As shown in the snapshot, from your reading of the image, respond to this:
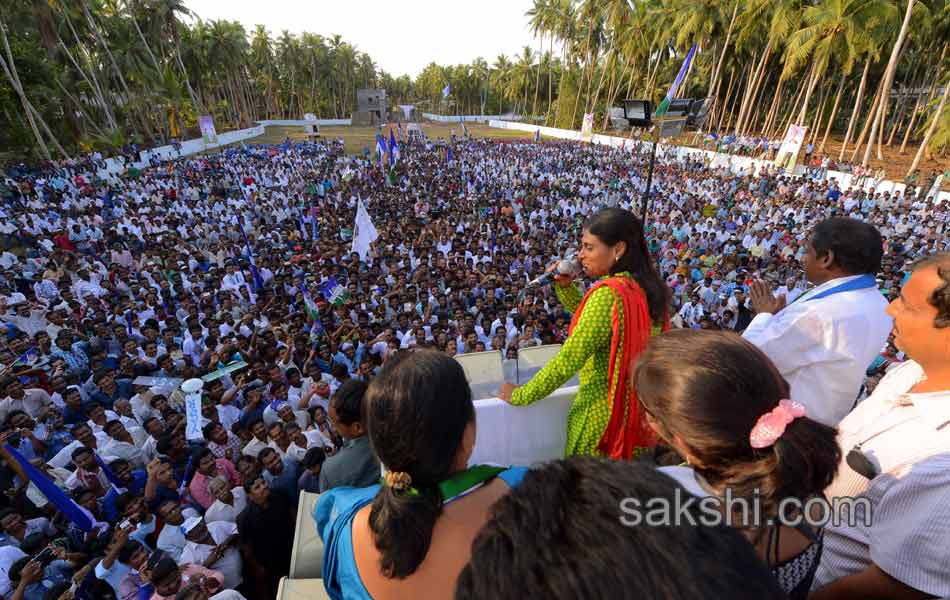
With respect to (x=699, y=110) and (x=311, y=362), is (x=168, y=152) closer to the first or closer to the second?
(x=311, y=362)

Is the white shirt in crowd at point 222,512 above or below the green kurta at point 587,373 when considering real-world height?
below

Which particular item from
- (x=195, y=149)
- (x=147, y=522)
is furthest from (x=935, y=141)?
(x=195, y=149)

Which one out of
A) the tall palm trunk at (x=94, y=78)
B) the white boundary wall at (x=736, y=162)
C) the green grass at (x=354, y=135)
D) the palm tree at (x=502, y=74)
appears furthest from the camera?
the palm tree at (x=502, y=74)

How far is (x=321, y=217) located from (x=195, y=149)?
22.5 m

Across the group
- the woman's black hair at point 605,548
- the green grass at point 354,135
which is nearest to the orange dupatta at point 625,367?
the woman's black hair at point 605,548

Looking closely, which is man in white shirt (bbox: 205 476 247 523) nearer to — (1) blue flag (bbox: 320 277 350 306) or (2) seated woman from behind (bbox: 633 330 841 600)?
(2) seated woman from behind (bbox: 633 330 841 600)

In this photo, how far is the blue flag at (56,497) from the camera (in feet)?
9.61

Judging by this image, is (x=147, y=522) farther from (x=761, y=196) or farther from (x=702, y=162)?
(x=702, y=162)

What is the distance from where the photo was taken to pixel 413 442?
3.45ft

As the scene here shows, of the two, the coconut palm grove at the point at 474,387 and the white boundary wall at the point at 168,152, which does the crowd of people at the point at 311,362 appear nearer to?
the coconut palm grove at the point at 474,387

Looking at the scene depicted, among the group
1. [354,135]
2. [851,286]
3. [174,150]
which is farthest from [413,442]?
[354,135]

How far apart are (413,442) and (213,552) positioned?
2722 millimetres

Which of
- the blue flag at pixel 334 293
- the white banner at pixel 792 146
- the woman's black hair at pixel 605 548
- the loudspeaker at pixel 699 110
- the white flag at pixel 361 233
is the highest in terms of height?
the loudspeaker at pixel 699 110

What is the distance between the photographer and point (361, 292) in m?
7.28
